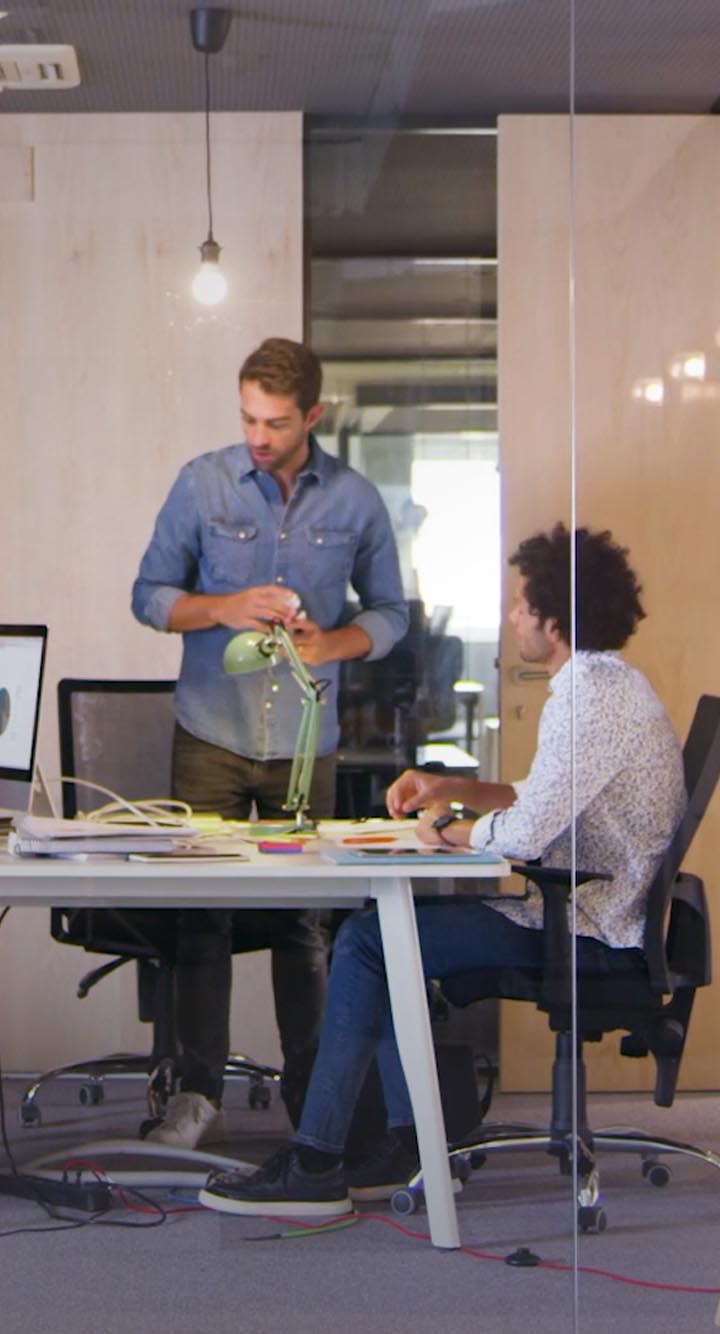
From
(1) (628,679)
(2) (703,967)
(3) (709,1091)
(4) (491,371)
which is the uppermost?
(4) (491,371)

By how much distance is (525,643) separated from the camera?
8.73 ft

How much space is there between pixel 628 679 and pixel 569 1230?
98 centimetres

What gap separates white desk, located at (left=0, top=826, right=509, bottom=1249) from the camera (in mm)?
2609

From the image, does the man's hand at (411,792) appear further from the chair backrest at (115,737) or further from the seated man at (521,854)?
the chair backrest at (115,737)

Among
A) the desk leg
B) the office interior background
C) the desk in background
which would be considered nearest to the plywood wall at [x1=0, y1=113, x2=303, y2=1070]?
the office interior background

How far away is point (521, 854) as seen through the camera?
267cm

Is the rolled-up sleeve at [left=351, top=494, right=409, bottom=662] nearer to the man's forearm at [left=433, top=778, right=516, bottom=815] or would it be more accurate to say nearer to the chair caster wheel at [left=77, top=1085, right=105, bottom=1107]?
the man's forearm at [left=433, top=778, right=516, bottom=815]

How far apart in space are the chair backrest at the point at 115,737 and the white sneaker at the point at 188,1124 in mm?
517

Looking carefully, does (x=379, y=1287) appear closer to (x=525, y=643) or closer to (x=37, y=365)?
(x=525, y=643)

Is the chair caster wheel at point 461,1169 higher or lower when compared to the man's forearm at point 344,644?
lower

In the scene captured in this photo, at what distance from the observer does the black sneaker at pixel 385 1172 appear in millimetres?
2643

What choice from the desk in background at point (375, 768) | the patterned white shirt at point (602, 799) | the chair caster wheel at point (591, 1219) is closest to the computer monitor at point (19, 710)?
the desk in background at point (375, 768)

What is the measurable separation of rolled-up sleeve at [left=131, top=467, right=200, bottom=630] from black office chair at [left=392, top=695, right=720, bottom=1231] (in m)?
0.77

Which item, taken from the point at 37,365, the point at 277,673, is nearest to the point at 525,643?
the point at 277,673
